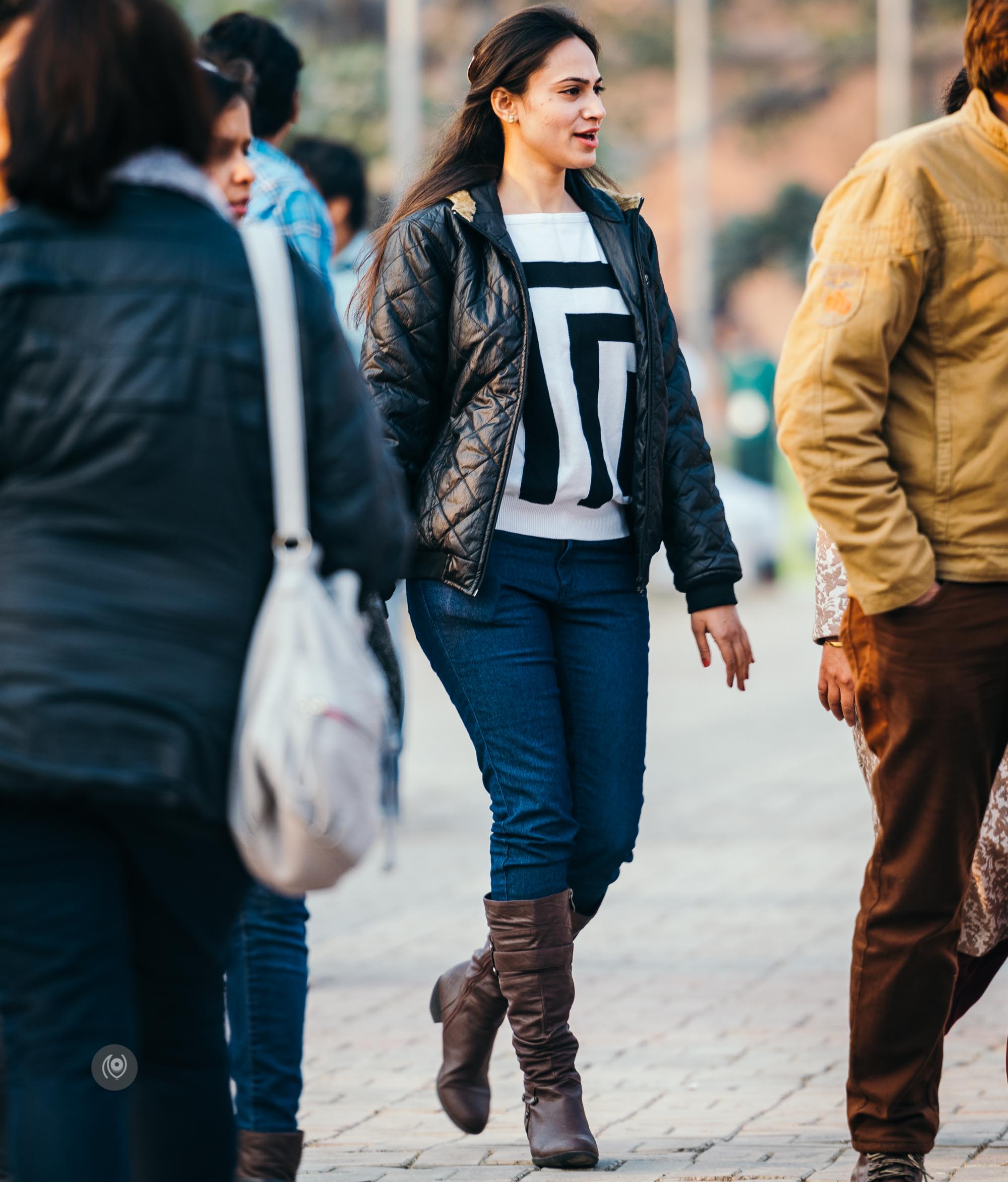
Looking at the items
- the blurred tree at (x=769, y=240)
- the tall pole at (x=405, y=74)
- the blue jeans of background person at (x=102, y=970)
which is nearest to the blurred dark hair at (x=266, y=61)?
the blue jeans of background person at (x=102, y=970)

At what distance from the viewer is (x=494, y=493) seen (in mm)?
4020

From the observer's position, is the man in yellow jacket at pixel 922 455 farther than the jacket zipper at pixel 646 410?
No

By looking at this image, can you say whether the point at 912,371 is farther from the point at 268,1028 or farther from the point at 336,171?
the point at 336,171

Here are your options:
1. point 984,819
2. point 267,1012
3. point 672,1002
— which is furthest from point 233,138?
point 672,1002

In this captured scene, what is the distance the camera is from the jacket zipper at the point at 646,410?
415cm

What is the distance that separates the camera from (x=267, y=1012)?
12.0 feet

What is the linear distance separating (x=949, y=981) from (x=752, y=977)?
8.26 feet

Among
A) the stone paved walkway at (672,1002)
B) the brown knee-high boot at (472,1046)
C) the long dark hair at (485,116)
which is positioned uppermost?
the long dark hair at (485,116)

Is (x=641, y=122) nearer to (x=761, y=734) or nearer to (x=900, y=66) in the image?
(x=900, y=66)

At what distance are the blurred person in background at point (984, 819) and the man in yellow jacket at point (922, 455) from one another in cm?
27

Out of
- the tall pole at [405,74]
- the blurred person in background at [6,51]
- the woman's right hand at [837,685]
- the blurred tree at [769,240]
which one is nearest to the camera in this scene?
the blurred person in background at [6,51]

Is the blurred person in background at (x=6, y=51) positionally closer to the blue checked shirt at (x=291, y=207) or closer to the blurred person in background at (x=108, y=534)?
the blurred person in background at (x=108, y=534)

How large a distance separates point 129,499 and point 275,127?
2.64 meters

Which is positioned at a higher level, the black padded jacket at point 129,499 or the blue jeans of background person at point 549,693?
the black padded jacket at point 129,499
